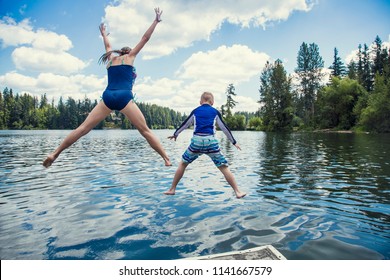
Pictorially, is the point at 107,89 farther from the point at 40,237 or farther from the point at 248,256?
the point at 248,256

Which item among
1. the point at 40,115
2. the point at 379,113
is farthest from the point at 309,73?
the point at 40,115

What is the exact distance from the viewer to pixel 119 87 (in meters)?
5.34

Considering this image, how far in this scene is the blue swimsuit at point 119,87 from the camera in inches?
207

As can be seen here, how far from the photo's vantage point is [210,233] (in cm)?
508

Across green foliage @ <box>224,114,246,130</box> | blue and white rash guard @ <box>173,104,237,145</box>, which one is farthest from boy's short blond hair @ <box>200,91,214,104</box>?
green foliage @ <box>224,114,246,130</box>

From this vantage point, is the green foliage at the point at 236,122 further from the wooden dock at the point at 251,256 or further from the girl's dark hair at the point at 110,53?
the wooden dock at the point at 251,256

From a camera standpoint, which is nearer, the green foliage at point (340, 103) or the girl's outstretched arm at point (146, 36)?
the girl's outstretched arm at point (146, 36)

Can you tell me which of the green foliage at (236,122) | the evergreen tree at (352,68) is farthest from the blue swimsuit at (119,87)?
the green foliage at (236,122)

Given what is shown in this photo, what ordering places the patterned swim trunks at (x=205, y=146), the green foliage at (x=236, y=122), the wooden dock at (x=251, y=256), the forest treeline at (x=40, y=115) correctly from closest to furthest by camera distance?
the wooden dock at (x=251, y=256), the patterned swim trunks at (x=205, y=146), the green foliage at (x=236, y=122), the forest treeline at (x=40, y=115)

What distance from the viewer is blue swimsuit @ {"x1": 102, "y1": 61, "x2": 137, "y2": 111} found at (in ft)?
17.3

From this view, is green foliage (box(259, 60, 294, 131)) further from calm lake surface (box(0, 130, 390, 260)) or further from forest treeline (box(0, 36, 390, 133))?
calm lake surface (box(0, 130, 390, 260))

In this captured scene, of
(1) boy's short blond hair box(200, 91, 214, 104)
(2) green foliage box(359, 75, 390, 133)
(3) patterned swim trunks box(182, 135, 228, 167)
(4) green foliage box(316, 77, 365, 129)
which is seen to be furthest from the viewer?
(4) green foliage box(316, 77, 365, 129)

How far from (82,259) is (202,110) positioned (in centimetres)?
349

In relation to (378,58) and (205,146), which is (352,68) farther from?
(205,146)
